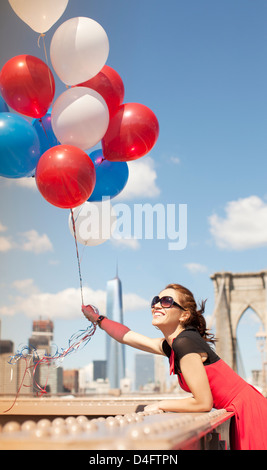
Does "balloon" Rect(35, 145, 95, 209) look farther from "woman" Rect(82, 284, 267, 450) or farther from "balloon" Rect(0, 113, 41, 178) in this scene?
"woman" Rect(82, 284, 267, 450)

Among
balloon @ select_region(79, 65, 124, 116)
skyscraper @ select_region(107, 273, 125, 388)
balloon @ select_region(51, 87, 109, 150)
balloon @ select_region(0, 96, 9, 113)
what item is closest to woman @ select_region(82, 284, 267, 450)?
balloon @ select_region(51, 87, 109, 150)

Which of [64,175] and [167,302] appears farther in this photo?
[64,175]

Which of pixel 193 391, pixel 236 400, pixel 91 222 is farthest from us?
pixel 91 222

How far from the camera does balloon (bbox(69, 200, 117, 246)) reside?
10.3 feet

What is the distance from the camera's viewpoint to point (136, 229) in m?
3.75

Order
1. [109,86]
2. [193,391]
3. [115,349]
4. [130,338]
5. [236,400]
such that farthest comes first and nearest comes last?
[115,349]
[109,86]
[130,338]
[236,400]
[193,391]

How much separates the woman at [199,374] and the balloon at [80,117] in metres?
1.03

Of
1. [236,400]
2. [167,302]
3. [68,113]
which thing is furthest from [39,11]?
[236,400]

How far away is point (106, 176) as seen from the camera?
2.99 metres

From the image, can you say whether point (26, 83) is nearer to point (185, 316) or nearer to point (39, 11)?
point (39, 11)

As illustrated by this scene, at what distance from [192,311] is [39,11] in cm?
191

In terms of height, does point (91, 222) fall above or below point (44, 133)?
below

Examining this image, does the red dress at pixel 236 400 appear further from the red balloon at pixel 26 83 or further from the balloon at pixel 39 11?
the balloon at pixel 39 11

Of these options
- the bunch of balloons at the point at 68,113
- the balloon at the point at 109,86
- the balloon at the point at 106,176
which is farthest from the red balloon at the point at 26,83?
the balloon at the point at 106,176
